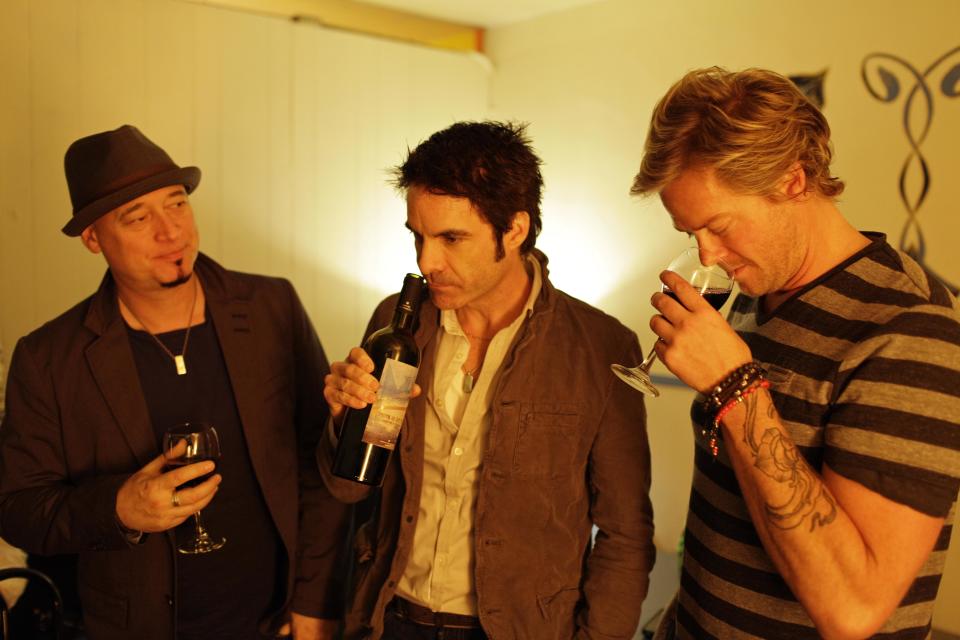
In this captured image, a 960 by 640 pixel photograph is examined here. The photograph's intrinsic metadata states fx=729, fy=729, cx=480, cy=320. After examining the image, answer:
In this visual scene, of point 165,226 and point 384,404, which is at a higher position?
point 165,226

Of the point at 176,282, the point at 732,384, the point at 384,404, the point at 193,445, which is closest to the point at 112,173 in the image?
the point at 176,282

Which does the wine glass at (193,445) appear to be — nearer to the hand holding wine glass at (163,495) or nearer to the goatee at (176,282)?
the hand holding wine glass at (163,495)

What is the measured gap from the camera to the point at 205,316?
186 cm

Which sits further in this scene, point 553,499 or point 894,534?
point 553,499

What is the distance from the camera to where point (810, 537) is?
3.09ft

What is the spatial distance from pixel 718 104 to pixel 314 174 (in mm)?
2858

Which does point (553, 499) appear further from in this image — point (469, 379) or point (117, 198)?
point (117, 198)

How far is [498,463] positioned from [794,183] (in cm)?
73

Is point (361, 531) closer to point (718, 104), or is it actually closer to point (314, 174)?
point (718, 104)

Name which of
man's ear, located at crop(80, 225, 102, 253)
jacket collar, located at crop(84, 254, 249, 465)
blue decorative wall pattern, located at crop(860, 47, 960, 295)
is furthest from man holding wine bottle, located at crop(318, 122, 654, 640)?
blue decorative wall pattern, located at crop(860, 47, 960, 295)

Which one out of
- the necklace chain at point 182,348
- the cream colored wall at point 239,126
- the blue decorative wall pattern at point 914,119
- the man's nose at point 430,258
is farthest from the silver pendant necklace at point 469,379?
the cream colored wall at point 239,126

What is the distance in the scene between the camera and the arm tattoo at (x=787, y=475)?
3.11 ft

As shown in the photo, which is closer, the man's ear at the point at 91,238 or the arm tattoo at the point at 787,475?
the arm tattoo at the point at 787,475

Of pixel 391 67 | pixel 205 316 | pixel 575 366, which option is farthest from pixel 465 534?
pixel 391 67
